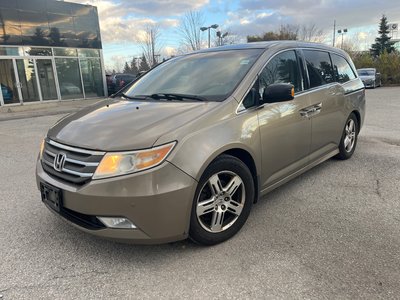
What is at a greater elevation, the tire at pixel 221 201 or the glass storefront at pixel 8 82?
the glass storefront at pixel 8 82

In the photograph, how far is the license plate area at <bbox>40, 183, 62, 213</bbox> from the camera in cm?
268

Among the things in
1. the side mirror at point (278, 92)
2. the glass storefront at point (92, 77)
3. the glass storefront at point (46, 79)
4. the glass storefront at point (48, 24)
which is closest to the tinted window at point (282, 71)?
the side mirror at point (278, 92)

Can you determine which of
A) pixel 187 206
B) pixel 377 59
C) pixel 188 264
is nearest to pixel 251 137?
pixel 187 206

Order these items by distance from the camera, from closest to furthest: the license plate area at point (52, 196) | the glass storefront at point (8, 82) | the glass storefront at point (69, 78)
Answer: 1. the license plate area at point (52, 196)
2. the glass storefront at point (8, 82)
3. the glass storefront at point (69, 78)

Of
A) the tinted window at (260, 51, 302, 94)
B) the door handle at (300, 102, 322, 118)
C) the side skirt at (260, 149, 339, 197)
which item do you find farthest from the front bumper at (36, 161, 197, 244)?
the door handle at (300, 102, 322, 118)

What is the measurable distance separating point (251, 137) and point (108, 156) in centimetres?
130

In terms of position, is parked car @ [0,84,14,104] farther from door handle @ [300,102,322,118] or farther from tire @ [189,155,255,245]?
tire @ [189,155,255,245]

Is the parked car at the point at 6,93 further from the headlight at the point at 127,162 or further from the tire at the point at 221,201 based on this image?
the tire at the point at 221,201

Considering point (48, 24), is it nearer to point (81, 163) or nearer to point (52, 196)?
point (52, 196)

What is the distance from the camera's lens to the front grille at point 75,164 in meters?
2.52

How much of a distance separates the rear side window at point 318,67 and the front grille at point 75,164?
2.81 m

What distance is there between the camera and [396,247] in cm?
284

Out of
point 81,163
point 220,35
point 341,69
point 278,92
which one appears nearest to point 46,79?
point 220,35

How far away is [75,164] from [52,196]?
39 centimetres
